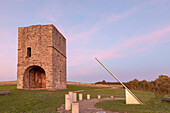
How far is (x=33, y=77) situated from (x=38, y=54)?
17.1ft

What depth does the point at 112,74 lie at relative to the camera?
31.0ft

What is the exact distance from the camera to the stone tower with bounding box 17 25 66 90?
70.3 ft

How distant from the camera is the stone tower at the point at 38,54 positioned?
21417mm

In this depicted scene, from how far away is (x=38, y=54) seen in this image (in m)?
21.9

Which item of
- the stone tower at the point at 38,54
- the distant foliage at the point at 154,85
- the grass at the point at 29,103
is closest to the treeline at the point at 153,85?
the distant foliage at the point at 154,85

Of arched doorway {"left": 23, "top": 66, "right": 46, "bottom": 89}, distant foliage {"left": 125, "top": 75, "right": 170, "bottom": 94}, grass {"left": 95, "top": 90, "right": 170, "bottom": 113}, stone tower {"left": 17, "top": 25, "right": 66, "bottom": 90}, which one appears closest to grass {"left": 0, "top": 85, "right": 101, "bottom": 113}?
grass {"left": 95, "top": 90, "right": 170, "bottom": 113}

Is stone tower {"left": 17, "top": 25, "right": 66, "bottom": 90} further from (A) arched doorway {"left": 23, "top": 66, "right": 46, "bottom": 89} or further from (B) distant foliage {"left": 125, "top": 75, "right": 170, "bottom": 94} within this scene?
(B) distant foliage {"left": 125, "top": 75, "right": 170, "bottom": 94}

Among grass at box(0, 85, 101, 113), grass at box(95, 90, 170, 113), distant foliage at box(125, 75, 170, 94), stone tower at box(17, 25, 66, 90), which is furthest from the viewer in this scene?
distant foliage at box(125, 75, 170, 94)

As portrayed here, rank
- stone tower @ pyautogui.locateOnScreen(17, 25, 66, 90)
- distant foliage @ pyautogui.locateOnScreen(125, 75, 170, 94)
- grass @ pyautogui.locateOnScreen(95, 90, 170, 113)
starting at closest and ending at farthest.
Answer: grass @ pyautogui.locateOnScreen(95, 90, 170, 113), stone tower @ pyautogui.locateOnScreen(17, 25, 66, 90), distant foliage @ pyautogui.locateOnScreen(125, 75, 170, 94)

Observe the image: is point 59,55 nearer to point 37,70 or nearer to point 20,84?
point 37,70

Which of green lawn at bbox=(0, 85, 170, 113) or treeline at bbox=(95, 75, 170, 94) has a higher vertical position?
green lawn at bbox=(0, 85, 170, 113)

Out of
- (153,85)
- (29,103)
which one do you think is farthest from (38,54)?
(153,85)

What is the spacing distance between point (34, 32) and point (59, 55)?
5625mm

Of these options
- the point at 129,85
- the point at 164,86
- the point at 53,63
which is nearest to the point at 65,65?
the point at 53,63
